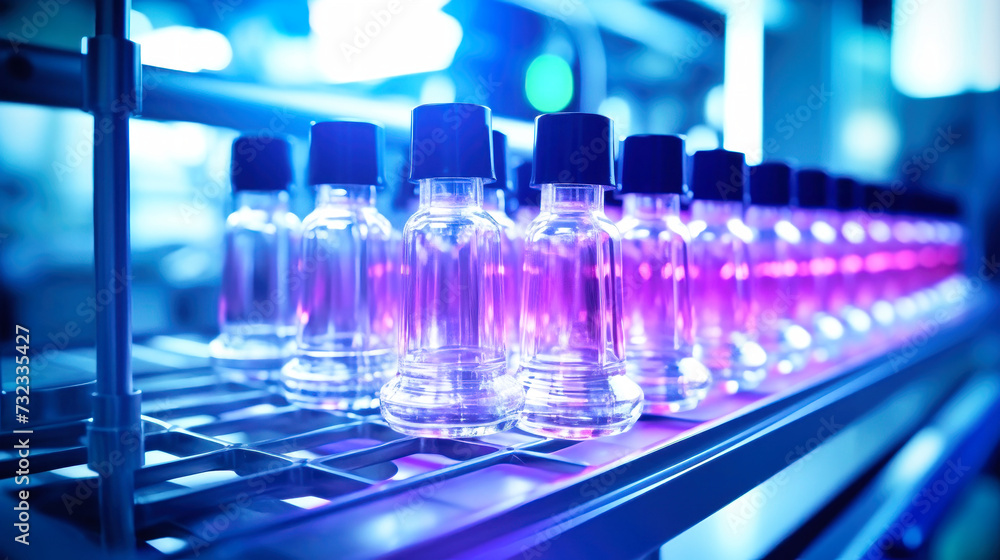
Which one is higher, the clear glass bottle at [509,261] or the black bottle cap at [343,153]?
the black bottle cap at [343,153]

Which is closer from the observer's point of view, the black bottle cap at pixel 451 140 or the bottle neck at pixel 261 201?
the black bottle cap at pixel 451 140

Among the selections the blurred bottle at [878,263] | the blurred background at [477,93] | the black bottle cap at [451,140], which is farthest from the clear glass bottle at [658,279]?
the blurred bottle at [878,263]

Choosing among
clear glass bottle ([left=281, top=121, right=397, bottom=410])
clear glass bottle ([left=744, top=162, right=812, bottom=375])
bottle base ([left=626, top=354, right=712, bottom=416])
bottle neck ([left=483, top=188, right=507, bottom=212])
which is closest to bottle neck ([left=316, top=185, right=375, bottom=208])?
clear glass bottle ([left=281, top=121, right=397, bottom=410])

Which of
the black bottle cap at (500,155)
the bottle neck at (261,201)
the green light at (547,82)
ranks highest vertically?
the green light at (547,82)

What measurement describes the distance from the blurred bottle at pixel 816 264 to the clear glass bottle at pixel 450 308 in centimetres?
65

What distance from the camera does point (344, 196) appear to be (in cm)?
82

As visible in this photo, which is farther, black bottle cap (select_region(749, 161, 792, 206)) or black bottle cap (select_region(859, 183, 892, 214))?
black bottle cap (select_region(859, 183, 892, 214))

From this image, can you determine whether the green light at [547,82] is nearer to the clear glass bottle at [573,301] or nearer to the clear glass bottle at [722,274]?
the clear glass bottle at [722,274]

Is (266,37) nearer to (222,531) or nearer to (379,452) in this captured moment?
(379,452)

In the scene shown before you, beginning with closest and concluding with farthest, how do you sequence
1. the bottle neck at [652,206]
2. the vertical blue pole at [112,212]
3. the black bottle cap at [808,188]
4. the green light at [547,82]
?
the vertical blue pole at [112,212]
the bottle neck at [652,206]
the black bottle cap at [808,188]
the green light at [547,82]

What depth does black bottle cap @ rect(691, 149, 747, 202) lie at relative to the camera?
2.81 ft

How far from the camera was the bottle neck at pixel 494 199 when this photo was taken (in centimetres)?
83

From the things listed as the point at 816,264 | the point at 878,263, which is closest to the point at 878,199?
the point at 878,263

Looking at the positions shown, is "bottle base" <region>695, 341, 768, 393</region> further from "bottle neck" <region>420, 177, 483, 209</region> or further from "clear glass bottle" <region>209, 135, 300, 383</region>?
"clear glass bottle" <region>209, 135, 300, 383</region>
